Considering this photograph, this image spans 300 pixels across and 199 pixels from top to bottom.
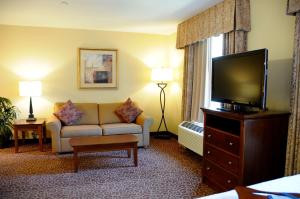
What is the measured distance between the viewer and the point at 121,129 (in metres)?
4.79

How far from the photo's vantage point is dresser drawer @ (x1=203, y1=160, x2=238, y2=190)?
2743mm

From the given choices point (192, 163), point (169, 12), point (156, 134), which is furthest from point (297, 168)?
point (156, 134)

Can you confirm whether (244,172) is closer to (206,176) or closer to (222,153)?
(222,153)

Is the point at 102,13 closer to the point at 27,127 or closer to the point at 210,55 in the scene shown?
the point at 210,55

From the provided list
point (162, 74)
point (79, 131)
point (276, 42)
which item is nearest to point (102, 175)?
point (79, 131)

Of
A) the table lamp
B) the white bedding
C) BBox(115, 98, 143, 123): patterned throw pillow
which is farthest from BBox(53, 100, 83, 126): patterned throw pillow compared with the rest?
the white bedding

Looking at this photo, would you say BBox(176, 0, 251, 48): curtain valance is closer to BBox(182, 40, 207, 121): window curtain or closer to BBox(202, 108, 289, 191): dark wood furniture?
BBox(182, 40, 207, 121): window curtain

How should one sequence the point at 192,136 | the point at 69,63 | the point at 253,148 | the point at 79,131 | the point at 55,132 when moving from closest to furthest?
the point at 253,148 < the point at 192,136 < the point at 55,132 < the point at 79,131 < the point at 69,63

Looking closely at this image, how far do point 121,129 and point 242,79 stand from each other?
2664mm

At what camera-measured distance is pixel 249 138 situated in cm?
254

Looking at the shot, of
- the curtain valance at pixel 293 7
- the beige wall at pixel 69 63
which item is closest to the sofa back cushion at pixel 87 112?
the beige wall at pixel 69 63

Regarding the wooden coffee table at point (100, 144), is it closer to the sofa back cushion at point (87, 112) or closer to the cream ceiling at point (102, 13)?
the sofa back cushion at point (87, 112)

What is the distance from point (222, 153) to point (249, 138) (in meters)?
0.47

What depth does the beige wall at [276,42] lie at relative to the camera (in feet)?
9.04
